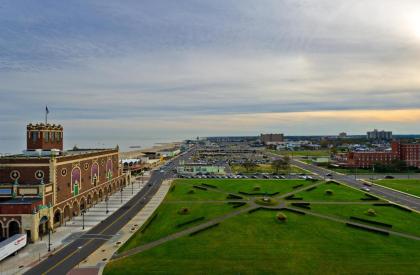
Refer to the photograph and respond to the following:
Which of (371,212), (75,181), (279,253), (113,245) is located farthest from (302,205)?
(75,181)

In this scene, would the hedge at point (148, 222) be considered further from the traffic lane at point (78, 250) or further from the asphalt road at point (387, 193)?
the asphalt road at point (387, 193)

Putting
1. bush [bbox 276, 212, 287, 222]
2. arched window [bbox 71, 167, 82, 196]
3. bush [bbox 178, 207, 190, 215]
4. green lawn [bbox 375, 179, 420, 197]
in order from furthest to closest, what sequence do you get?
green lawn [bbox 375, 179, 420, 197]
arched window [bbox 71, 167, 82, 196]
bush [bbox 178, 207, 190, 215]
bush [bbox 276, 212, 287, 222]

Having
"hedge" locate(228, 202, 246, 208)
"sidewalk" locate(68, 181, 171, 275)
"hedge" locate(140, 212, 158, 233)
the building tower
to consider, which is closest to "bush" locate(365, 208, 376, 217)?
"hedge" locate(228, 202, 246, 208)

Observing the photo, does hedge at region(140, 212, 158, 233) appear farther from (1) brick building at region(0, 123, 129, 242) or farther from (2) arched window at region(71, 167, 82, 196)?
(2) arched window at region(71, 167, 82, 196)

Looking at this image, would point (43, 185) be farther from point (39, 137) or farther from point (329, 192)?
point (329, 192)

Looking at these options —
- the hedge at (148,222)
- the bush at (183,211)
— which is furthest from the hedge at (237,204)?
the hedge at (148,222)

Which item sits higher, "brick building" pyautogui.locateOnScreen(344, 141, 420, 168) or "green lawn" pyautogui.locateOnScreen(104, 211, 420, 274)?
"brick building" pyautogui.locateOnScreen(344, 141, 420, 168)
